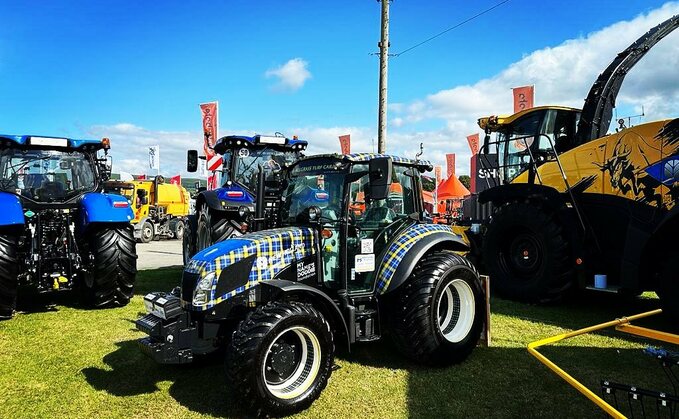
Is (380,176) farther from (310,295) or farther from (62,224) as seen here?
(62,224)

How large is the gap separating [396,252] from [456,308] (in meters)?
0.95

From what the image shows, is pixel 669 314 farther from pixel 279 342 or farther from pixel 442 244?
pixel 279 342

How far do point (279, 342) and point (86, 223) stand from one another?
4219 mm

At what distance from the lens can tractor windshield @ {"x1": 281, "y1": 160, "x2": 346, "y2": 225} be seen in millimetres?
4242

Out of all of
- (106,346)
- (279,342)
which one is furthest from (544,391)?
(106,346)

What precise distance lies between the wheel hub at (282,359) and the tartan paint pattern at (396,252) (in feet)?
3.44

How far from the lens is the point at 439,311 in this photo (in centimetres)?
471

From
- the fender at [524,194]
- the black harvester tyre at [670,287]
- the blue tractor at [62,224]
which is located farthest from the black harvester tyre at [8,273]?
the black harvester tyre at [670,287]

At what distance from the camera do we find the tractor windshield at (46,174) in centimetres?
681

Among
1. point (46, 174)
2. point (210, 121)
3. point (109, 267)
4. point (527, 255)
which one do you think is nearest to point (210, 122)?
point (210, 121)

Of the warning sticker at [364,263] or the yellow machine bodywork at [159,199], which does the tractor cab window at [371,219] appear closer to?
the warning sticker at [364,263]

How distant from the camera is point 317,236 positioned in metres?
4.18

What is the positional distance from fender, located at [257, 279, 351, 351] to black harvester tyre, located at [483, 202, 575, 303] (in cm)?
364

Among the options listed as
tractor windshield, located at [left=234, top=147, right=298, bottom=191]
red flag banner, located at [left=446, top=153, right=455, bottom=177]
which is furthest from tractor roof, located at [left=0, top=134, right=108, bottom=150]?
red flag banner, located at [left=446, top=153, right=455, bottom=177]
